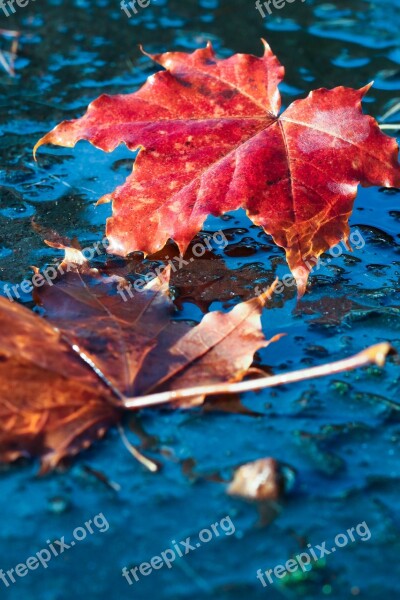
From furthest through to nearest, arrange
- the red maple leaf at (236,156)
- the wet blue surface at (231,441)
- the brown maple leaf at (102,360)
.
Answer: the red maple leaf at (236,156) → the brown maple leaf at (102,360) → the wet blue surface at (231,441)

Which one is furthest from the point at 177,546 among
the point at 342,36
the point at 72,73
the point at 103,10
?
the point at 103,10

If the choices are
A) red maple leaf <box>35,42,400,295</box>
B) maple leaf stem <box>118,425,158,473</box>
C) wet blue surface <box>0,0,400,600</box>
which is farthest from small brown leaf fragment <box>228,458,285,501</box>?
red maple leaf <box>35,42,400,295</box>

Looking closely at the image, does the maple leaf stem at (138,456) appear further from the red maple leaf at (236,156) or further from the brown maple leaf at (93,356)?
the red maple leaf at (236,156)

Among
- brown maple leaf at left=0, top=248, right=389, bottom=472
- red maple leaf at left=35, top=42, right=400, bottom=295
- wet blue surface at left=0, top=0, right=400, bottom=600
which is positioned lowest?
wet blue surface at left=0, top=0, right=400, bottom=600

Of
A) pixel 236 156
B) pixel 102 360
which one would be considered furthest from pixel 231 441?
pixel 236 156

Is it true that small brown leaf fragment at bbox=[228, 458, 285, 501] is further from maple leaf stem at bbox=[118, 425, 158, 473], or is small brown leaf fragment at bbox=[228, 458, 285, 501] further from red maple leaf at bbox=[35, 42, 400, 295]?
red maple leaf at bbox=[35, 42, 400, 295]

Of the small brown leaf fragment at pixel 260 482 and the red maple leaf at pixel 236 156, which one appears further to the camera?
the red maple leaf at pixel 236 156

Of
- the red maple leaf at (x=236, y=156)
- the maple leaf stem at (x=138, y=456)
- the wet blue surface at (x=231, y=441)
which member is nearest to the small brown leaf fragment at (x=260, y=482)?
the wet blue surface at (x=231, y=441)
